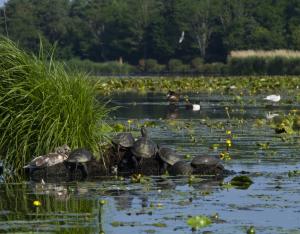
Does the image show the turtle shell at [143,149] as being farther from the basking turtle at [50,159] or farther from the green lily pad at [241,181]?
the green lily pad at [241,181]

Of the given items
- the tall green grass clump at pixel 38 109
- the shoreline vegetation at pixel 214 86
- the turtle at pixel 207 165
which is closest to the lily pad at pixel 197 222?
the turtle at pixel 207 165

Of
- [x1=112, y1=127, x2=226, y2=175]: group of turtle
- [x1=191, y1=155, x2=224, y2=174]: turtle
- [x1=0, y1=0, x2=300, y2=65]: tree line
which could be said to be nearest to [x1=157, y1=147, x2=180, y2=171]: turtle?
[x1=112, y1=127, x2=226, y2=175]: group of turtle

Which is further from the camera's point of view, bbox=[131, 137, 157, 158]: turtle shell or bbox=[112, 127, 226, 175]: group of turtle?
bbox=[131, 137, 157, 158]: turtle shell

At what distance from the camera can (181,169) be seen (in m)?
15.3

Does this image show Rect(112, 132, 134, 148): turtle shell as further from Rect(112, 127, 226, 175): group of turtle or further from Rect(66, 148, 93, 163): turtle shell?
Rect(66, 148, 93, 163): turtle shell

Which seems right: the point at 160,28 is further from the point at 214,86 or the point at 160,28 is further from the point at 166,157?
the point at 166,157

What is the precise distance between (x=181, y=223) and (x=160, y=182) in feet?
11.0

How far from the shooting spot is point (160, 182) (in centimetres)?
1438

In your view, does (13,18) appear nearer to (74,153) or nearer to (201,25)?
(201,25)

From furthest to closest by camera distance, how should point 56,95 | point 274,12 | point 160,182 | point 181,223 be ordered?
point 274,12 < point 56,95 < point 160,182 < point 181,223

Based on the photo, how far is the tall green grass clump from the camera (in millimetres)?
15516

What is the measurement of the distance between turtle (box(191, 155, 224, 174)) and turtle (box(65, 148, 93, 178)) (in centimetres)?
152

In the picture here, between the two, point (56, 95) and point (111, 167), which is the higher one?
point (56, 95)

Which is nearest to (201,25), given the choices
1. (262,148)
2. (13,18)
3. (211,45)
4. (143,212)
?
(211,45)
